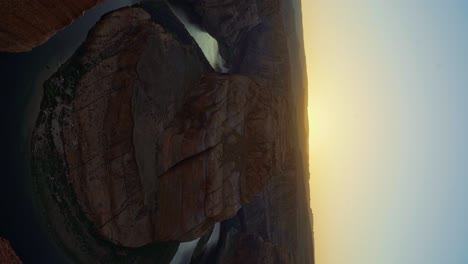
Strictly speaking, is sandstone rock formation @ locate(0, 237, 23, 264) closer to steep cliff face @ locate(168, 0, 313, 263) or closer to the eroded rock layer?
the eroded rock layer

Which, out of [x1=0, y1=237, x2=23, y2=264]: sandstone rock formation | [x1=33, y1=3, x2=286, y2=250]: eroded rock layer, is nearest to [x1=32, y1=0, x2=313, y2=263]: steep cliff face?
[x1=33, y1=3, x2=286, y2=250]: eroded rock layer

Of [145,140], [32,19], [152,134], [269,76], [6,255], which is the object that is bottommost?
[6,255]

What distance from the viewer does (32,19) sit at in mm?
4680

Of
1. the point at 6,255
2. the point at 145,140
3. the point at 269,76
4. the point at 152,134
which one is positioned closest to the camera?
the point at 6,255

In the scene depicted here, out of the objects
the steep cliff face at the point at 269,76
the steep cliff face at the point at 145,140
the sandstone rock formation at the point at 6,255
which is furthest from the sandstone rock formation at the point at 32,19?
the steep cliff face at the point at 269,76

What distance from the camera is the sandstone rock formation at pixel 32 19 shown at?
4445 millimetres

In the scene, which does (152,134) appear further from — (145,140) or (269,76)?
(269,76)

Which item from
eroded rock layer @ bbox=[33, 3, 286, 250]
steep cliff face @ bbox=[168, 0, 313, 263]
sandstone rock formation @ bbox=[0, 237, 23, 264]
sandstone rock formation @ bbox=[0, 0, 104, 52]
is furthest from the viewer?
steep cliff face @ bbox=[168, 0, 313, 263]

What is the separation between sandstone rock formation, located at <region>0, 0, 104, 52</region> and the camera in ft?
14.6

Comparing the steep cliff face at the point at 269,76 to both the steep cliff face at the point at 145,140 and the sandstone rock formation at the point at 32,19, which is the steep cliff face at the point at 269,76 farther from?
the sandstone rock formation at the point at 32,19

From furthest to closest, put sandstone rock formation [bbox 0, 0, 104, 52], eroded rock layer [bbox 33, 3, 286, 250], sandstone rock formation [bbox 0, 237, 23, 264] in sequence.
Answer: eroded rock layer [bbox 33, 3, 286, 250] < sandstone rock formation [bbox 0, 237, 23, 264] < sandstone rock formation [bbox 0, 0, 104, 52]

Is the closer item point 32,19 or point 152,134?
point 32,19

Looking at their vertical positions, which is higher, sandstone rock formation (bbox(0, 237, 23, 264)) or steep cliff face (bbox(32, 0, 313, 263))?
steep cliff face (bbox(32, 0, 313, 263))

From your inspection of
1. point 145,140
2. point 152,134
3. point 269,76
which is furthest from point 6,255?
point 269,76
